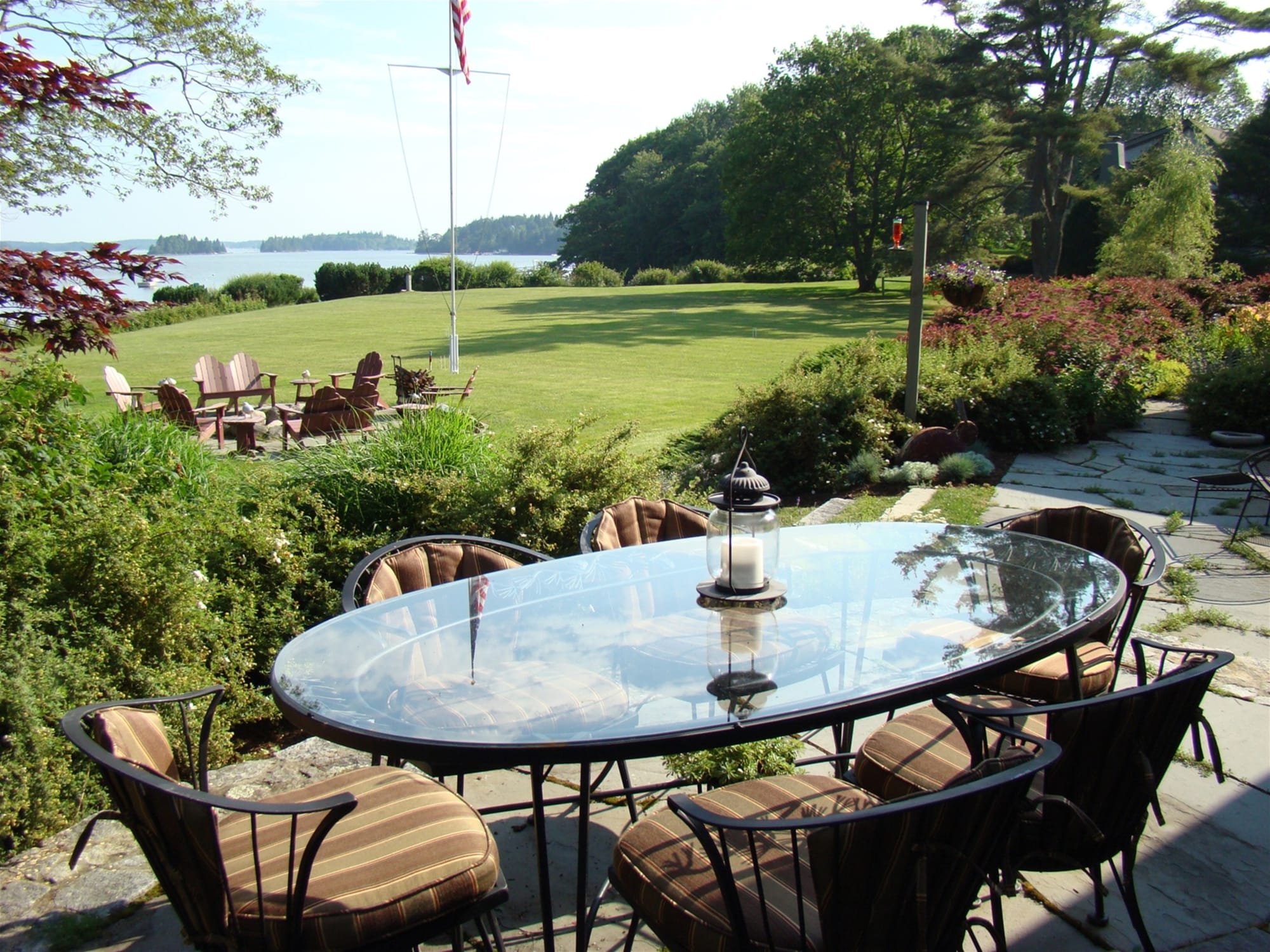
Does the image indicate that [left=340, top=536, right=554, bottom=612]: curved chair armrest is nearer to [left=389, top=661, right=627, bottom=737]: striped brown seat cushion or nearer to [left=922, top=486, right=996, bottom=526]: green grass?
[left=389, top=661, right=627, bottom=737]: striped brown seat cushion

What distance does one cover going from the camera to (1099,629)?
259cm

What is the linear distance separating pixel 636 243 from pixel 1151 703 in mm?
58960

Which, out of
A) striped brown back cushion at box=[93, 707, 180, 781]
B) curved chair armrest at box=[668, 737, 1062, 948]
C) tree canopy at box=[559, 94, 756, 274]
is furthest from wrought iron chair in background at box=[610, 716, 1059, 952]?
tree canopy at box=[559, 94, 756, 274]

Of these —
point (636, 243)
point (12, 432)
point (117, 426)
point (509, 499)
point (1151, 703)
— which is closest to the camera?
point (1151, 703)

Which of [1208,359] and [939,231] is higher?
Result: [939,231]

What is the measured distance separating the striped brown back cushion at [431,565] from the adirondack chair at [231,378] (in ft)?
24.4

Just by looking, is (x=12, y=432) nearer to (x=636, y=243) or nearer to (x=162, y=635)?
(x=162, y=635)

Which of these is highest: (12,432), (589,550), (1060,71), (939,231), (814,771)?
(1060,71)

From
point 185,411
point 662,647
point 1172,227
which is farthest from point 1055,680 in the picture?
point 1172,227

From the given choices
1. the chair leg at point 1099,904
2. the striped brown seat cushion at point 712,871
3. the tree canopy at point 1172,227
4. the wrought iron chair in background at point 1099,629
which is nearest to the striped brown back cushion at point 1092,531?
the wrought iron chair in background at point 1099,629

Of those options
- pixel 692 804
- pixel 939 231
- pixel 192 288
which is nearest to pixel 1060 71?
pixel 939 231

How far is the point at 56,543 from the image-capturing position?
9.84ft

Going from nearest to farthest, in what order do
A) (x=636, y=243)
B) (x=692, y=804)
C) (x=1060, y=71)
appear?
(x=692, y=804) → (x=1060, y=71) → (x=636, y=243)

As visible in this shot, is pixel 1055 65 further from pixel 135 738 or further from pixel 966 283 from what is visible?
pixel 135 738
